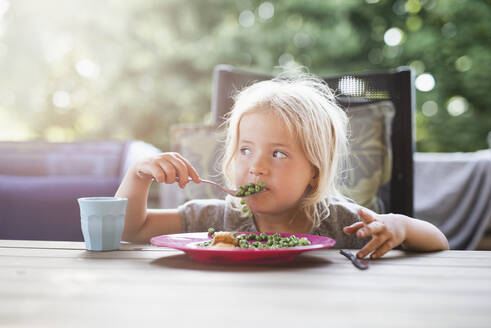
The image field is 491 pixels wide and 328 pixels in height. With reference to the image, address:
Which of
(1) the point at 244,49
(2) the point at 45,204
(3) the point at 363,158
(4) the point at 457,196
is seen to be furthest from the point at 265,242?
(1) the point at 244,49

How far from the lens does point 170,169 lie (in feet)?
3.72

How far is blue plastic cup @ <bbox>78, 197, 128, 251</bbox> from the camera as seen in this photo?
40.0 inches

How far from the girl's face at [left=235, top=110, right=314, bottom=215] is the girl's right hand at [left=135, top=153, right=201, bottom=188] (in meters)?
0.18

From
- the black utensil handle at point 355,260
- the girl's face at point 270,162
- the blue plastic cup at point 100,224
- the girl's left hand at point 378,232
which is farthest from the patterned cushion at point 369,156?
the blue plastic cup at point 100,224

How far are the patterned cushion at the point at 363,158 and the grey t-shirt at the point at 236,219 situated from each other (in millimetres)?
335

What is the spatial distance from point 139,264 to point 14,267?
0.69 ft

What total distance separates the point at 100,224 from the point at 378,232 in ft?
1.86

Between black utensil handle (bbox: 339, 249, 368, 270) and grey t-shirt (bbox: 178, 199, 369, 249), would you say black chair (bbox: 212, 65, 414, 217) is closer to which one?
grey t-shirt (bbox: 178, 199, 369, 249)

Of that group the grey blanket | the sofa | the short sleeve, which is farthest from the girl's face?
the grey blanket

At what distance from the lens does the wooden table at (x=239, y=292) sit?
0.55m

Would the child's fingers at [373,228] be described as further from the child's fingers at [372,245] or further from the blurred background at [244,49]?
the blurred background at [244,49]

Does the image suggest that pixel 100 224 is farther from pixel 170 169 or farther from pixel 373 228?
pixel 373 228

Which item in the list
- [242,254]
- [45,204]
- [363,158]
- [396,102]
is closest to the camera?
[242,254]

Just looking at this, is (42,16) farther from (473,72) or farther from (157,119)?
(473,72)
